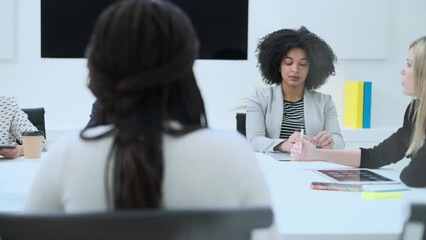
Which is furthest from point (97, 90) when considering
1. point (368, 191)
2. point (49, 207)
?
point (368, 191)

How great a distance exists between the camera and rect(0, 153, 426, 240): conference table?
1383mm

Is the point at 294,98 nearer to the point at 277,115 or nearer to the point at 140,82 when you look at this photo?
the point at 277,115

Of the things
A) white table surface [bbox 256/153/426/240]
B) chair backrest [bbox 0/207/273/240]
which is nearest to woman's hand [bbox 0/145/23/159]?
white table surface [bbox 256/153/426/240]

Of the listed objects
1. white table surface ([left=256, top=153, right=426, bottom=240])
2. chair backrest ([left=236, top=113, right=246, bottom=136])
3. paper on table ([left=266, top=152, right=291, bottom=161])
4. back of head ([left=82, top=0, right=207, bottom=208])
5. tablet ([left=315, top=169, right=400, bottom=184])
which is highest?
back of head ([left=82, top=0, right=207, bottom=208])

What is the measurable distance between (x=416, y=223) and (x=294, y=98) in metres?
2.70

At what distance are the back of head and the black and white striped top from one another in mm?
2361

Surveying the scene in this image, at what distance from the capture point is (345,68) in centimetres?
442

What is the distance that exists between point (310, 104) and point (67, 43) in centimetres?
200

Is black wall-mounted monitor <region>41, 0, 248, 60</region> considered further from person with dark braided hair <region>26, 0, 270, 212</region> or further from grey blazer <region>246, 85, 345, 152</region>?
person with dark braided hair <region>26, 0, 270, 212</region>

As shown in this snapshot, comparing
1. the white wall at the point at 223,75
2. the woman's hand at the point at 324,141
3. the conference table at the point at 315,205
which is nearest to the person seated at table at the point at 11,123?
the conference table at the point at 315,205

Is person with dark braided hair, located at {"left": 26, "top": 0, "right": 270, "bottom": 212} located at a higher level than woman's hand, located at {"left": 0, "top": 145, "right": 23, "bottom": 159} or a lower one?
higher

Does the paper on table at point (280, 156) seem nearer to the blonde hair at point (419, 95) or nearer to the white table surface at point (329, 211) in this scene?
the white table surface at point (329, 211)

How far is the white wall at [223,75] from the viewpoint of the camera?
13.7 feet

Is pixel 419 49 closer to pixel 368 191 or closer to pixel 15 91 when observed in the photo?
pixel 368 191
